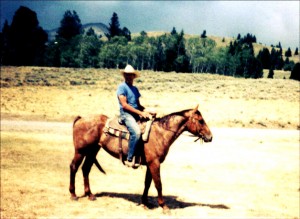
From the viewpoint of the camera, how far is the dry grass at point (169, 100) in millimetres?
32531

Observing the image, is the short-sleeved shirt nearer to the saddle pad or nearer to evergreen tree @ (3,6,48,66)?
the saddle pad

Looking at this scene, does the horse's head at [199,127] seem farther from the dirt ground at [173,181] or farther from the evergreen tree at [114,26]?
the evergreen tree at [114,26]

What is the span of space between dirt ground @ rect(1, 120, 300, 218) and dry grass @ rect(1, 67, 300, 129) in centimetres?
1039

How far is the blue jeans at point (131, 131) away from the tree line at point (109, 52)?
81764 mm

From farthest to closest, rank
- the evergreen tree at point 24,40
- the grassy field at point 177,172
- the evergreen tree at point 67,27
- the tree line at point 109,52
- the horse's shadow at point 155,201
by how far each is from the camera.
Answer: the evergreen tree at point 67,27
the tree line at point 109,52
the evergreen tree at point 24,40
the horse's shadow at point 155,201
the grassy field at point 177,172

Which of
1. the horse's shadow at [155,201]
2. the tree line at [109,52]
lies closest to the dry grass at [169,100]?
the horse's shadow at [155,201]

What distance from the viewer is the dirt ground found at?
930 cm

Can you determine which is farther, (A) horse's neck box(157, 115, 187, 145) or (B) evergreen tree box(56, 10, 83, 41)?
(B) evergreen tree box(56, 10, 83, 41)

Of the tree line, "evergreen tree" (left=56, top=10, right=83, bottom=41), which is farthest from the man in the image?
"evergreen tree" (left=56, top=10, right=83, bottom=41)

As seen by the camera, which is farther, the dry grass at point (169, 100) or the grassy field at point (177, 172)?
the dry grass at point (169, 100)

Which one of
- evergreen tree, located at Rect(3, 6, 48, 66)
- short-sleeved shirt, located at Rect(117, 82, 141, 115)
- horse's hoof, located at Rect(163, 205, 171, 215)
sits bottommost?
horse's hoof, located at Rect(163, 205, 171, 215)

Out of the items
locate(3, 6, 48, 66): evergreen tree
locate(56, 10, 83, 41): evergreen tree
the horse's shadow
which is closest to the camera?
the horse's shadow

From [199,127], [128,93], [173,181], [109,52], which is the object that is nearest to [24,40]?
[109,52]

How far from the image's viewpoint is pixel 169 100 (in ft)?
144
